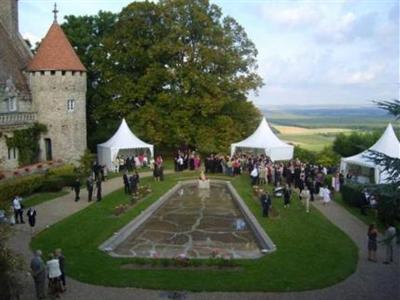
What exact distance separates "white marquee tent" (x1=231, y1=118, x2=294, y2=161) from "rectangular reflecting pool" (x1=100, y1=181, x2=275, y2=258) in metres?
9.65

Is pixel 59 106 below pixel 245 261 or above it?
above

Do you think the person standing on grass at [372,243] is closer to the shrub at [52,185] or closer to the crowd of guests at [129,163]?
the shrub at [52,185]

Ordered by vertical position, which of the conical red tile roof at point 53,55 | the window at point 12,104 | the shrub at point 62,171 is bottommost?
the shrub at point 62,171

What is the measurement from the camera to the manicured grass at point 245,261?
15.0 meters

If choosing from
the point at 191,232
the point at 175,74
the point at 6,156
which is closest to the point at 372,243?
the point at 191,232

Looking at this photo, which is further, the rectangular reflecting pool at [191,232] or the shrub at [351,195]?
the shrub at [351,195]

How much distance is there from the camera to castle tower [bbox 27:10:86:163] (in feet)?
124

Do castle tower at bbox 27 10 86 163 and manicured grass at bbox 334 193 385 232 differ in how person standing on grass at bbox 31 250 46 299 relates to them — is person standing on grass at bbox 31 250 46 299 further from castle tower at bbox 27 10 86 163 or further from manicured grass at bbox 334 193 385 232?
castle tower at bbox 27 10 86 163

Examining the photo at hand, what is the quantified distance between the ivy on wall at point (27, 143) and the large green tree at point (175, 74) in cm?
805

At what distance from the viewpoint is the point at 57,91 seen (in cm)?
3812

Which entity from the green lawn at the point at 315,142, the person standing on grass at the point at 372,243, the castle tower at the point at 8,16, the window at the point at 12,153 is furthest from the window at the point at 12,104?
the person standing on grass at the point at 372,243

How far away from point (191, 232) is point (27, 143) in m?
18.4

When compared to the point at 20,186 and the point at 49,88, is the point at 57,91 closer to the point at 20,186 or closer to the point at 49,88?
the point at 49,88

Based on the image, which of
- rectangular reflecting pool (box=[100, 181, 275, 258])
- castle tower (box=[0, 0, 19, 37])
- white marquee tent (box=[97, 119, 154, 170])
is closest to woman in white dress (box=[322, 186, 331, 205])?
rectangular reflecting pool (box=[100, 181, 275, 258])
